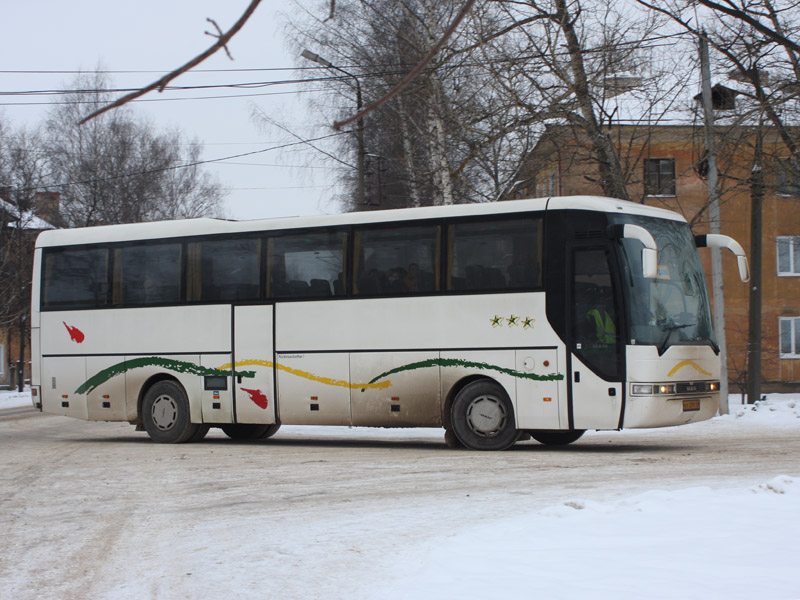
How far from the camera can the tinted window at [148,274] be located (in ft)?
57.1

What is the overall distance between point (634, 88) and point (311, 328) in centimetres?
1000

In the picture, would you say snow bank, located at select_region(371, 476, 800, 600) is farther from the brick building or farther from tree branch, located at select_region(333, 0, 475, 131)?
the brick building

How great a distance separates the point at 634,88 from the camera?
2216 cm

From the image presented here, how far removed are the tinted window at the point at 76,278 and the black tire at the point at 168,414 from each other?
194 cm

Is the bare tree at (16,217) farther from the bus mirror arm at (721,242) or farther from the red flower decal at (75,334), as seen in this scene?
the bus mirror arm at (721,242)

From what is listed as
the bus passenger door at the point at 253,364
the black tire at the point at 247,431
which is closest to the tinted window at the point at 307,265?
the bus passenger door at the point at 253,364

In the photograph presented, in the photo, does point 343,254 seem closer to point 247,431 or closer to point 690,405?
point 247,431

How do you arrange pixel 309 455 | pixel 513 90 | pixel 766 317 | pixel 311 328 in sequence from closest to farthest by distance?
1. pixel 309 455
2. pixel 311 328
3. pixel 513 90
4. pixel 766 317

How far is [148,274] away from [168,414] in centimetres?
234

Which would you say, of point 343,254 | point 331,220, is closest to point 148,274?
point 331,220

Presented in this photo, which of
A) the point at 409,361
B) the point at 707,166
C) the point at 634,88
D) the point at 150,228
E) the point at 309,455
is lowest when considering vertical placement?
the point at 309,455

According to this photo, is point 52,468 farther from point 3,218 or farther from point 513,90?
point 3,218

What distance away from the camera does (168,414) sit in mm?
17312

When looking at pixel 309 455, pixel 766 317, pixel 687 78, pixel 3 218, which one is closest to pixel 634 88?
pixel 687 78
